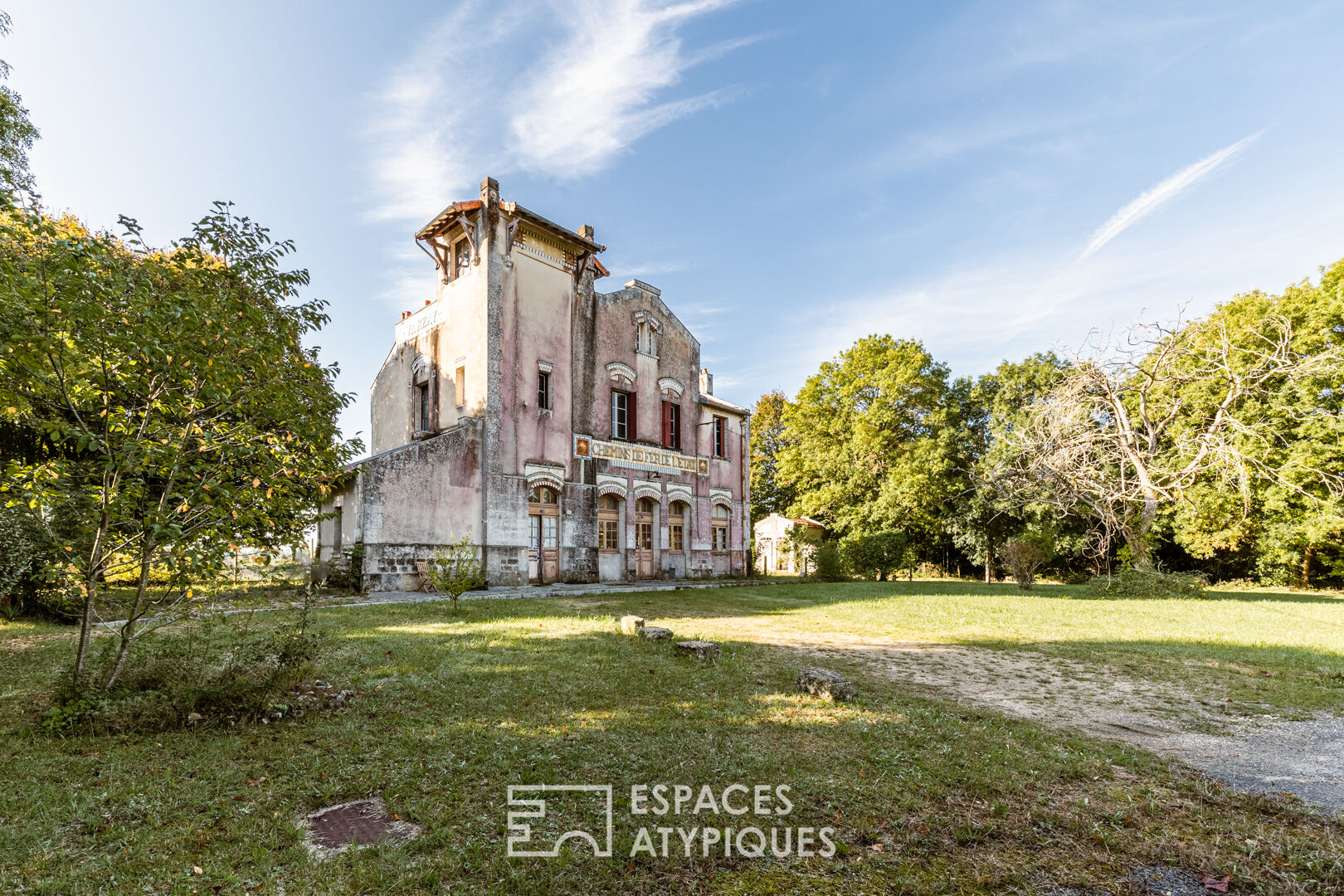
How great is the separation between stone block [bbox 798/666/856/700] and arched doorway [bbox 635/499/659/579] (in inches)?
613

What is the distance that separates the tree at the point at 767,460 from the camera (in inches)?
1507

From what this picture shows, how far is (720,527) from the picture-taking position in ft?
80.4

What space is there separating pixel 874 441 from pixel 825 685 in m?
23.9

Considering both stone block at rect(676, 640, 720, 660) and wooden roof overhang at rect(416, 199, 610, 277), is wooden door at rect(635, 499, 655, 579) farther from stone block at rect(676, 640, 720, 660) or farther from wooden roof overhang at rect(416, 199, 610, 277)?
stone block at rect(676, 640, 720, 660)

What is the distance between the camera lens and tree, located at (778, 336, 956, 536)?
2644cm

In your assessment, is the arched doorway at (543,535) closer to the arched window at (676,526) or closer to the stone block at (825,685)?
the arched window at (676,526)

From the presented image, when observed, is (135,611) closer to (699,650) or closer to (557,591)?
(699,650)

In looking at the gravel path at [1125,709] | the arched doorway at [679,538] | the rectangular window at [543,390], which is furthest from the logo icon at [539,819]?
the arched doorway at [679,538]

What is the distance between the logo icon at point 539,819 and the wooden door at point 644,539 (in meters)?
17.6

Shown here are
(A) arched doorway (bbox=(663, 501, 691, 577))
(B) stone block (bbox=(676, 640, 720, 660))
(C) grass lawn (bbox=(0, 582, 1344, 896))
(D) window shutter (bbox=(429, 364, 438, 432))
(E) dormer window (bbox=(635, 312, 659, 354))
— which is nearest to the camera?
(C) grass lawn (bbox=(0, 582, 1344, 896))

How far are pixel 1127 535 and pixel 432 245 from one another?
23329 millimetres

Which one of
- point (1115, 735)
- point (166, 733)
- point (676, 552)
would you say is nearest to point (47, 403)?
point (166, 733)

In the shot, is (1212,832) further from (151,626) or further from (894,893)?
(151,626)
